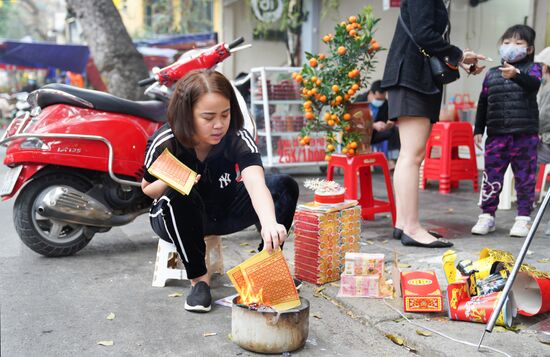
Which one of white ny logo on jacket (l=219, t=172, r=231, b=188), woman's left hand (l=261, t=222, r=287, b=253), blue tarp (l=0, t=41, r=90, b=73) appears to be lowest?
woman's left hand (l=261, t=222, r=287, b=253)

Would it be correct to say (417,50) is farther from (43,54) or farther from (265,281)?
(43,54)

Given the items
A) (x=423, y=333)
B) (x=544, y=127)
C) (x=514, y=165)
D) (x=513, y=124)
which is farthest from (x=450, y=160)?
(x=423, y=333)

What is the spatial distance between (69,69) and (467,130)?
1324cm

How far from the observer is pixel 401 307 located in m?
2.99

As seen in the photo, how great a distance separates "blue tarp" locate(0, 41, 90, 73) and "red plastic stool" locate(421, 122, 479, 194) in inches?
495

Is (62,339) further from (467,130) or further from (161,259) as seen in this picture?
(467,130)

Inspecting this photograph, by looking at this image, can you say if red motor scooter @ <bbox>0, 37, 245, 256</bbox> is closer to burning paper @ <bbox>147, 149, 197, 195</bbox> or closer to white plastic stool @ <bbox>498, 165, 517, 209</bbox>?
burning paper @ <bbox>147, 149, 197, 195</bbox>

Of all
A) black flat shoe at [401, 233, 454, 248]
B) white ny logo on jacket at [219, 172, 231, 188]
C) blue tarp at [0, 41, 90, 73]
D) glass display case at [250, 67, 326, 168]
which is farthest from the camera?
blue tarp at [0, 41, 90, 73]

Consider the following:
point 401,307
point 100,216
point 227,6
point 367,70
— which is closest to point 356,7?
point 227,6

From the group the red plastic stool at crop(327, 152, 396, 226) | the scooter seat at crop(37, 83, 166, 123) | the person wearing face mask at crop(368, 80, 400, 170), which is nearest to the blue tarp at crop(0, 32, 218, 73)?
the person wearing face mask at crop(368, 80, 400, 170)

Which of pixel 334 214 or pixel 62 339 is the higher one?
pixel 334 214

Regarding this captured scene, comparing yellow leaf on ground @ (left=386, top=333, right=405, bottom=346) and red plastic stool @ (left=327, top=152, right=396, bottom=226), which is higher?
red plastic stool @ (left=327, top=152, right=396, bottom=226)

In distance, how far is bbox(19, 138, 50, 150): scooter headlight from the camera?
393 centimetres

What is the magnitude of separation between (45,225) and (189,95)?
1928 millimetres
